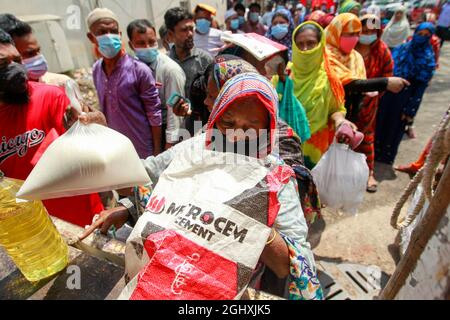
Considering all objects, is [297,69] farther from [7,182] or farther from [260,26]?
[260,26]

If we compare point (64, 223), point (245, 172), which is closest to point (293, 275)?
point (245, 172)

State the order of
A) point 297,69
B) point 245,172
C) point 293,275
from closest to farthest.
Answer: point 245,172 → point 293,275 → point 297,69

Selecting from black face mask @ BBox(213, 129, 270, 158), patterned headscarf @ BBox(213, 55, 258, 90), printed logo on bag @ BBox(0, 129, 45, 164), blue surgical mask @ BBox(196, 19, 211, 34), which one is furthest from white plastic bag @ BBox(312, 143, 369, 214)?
blue surgical mask @ BBox(196, 19, 211, 34)

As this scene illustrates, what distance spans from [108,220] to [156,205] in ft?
1.49

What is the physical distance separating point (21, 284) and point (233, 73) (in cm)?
131

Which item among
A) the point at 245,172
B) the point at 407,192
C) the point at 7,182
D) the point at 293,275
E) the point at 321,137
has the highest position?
the point at 245,172

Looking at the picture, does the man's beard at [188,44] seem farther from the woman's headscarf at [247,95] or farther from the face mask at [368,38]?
the woman's headscarf at [247,95]

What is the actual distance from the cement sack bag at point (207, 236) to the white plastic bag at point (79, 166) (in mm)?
176

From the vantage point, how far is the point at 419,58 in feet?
12.0

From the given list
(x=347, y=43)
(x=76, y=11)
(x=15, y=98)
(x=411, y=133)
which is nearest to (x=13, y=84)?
(x=15, y=98)

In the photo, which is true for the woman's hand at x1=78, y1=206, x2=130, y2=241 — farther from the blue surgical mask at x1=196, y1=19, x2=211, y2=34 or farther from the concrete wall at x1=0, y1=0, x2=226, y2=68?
the concrete wall at x1=0, y1=0, x2=226, y2=68

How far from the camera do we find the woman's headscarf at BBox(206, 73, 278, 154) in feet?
3.31

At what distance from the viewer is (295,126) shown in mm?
2250

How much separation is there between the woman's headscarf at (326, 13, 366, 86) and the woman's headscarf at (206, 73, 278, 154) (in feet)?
6.91
